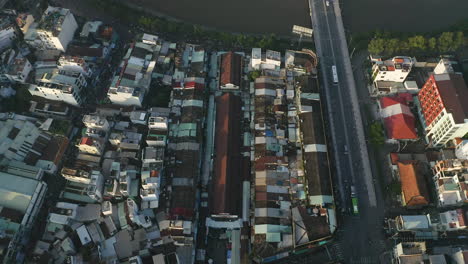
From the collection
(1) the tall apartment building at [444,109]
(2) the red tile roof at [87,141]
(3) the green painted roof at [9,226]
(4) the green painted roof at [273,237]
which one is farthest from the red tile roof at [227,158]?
(1) the tall apartment building at [444,109]

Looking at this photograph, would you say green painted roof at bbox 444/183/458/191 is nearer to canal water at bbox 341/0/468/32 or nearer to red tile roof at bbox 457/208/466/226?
red tile roof at bbox 457/208/466/226

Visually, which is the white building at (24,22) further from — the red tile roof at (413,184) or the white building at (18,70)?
the red tile roof at (413,184)

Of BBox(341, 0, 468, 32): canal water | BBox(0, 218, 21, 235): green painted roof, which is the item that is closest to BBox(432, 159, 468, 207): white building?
BBox(341, 0, 468, 32): canal water

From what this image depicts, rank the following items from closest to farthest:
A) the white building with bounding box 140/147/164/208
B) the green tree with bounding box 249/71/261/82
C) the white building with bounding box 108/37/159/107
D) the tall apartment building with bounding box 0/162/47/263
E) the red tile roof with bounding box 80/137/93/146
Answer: the tall apartment building with bounding box 0/162/47/263 → the white building with bounding box 140/147/164/208 → the red tile roof with bounding box 80/137/93/146 → the white building with bounding box 108/37/159/107 → the green tree with bounding box 249/71/261/82

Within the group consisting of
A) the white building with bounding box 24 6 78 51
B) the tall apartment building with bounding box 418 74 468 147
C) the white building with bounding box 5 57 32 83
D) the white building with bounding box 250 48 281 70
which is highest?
the white building with bounding box 24 6 78 51

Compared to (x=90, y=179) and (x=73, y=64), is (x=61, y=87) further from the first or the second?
(x=90, y=179)

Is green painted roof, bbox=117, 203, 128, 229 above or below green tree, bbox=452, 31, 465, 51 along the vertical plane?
below

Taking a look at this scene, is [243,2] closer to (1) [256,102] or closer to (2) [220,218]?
(1) [256,102]
